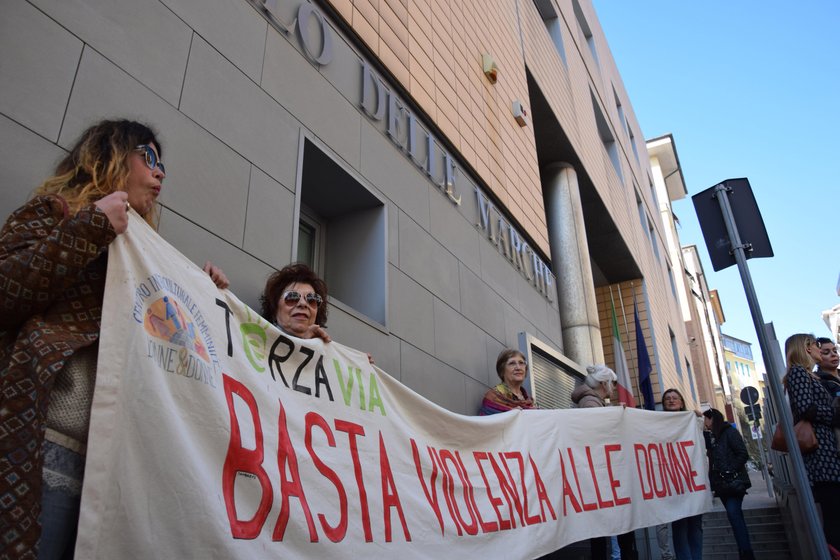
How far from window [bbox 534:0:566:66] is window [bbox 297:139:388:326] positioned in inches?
424

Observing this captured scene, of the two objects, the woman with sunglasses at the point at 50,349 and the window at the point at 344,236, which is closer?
the woman with sunglasses at the point at 50,349

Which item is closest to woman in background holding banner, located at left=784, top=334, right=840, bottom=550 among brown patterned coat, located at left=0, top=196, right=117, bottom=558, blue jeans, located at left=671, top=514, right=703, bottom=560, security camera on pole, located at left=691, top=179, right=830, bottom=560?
security camera on pole, located at left=691, top=179, right=830, bottom=560

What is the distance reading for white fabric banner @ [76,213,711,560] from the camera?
183 centimetres

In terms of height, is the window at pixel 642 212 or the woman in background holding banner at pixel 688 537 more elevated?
the window at pixel 642 212

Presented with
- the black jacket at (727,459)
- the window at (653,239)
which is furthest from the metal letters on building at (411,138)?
the window at (653,239)

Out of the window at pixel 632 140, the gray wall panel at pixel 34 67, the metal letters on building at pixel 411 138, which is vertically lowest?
the gray wall panel at pixel 34 67

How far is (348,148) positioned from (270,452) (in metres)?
2.85

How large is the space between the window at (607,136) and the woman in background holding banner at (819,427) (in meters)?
14.2

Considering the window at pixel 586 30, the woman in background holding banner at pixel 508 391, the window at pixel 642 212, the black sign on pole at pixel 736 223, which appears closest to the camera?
the black sign on pole at pixel 736 223

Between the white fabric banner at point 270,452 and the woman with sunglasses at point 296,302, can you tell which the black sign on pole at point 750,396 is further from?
the woman with sunglasses at point 296,302

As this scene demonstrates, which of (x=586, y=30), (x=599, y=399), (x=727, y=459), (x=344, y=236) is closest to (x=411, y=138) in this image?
(x=344, y=236)

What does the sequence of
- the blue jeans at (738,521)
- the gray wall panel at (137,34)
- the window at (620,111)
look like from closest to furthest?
the gray wall panel at (137,34) → the blue jeans at (738,521) → the window at (620,111)

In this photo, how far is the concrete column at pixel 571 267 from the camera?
1072 centimetres

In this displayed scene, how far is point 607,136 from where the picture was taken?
18609 mm
